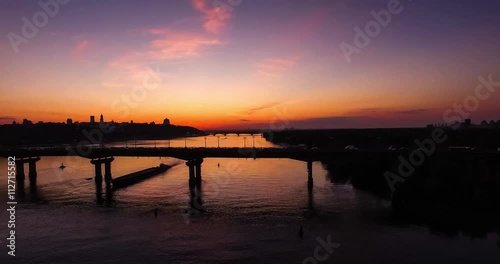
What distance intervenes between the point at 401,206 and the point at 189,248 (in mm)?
35744

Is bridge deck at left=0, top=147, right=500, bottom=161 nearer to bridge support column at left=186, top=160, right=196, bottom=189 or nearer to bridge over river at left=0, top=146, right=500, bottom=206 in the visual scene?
bridge over river at left=0, top=146, right=500, bottom=206

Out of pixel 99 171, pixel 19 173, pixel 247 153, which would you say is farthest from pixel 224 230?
pixel 19 173

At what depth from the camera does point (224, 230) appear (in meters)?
46.8

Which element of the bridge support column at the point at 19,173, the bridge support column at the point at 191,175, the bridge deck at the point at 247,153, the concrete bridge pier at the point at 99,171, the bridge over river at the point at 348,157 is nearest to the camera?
the bridge over river at the point at 348,157

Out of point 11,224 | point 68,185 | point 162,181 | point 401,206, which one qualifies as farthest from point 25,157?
point 401,206

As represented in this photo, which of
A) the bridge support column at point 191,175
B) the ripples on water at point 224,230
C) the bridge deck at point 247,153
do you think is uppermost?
the bridge deck at point 247,153

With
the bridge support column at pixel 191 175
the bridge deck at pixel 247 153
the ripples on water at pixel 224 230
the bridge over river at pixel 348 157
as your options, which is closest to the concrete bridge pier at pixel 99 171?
the bridge over river at pixel 348 157

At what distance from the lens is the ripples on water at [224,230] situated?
38250 mm

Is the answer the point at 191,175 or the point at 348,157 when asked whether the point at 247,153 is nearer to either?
the point at 191,175

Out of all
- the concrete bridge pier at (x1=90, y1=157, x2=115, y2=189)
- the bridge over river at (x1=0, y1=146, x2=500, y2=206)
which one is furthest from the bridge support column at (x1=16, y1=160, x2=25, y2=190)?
the concrete bridge pier at (x1=90, y1=157, x2=115, y2=189)

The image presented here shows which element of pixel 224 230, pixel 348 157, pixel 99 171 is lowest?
pixel 224 230

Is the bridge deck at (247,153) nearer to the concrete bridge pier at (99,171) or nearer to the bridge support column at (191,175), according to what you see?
Answer: the concrete bridge pier at (99,171)

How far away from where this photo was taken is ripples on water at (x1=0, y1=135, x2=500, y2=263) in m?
38.2

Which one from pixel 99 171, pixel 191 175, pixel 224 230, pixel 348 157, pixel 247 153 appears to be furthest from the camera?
pixel 99 171
